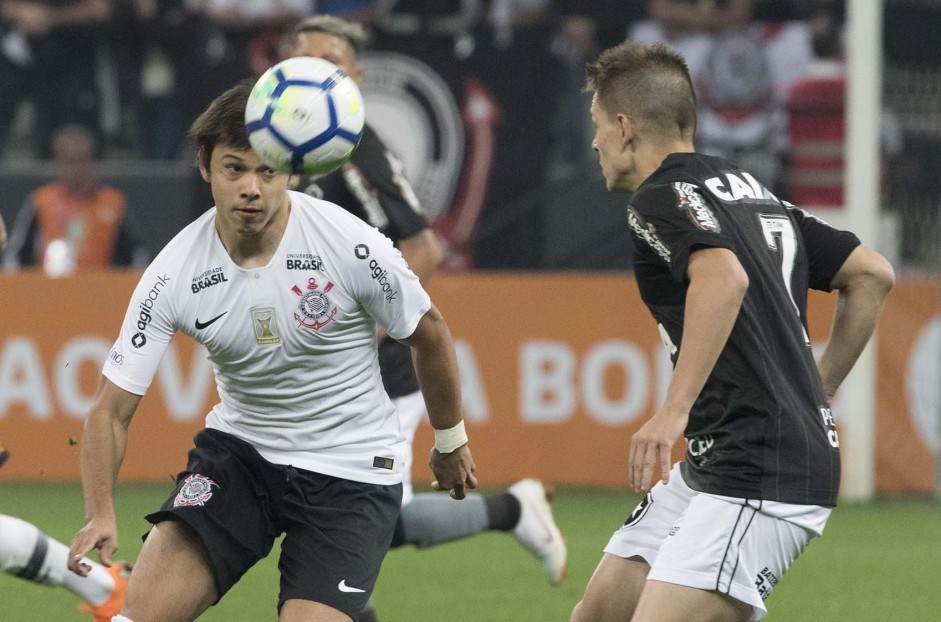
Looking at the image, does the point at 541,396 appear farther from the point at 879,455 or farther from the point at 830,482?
the point at 830,482

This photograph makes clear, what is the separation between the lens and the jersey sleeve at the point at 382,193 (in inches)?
244

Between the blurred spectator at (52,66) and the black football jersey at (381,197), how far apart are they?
6988 millimetres

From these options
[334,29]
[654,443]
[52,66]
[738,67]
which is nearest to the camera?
[654,443]

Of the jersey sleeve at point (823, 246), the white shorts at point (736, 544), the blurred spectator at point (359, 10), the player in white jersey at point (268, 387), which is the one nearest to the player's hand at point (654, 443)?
the white shorts at point (736, 544)

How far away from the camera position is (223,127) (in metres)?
4.44

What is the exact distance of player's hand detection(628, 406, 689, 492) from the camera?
12.4 feet

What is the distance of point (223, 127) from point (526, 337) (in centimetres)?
620

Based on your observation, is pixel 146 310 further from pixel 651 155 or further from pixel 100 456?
pixel 651 155

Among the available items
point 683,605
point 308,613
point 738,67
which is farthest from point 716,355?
point 738,67

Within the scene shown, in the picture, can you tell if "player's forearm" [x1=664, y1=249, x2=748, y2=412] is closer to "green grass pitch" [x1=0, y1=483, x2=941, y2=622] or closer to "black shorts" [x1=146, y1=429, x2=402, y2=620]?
"black shorts" [x1=146, y1=429, x2=402, y2=620]

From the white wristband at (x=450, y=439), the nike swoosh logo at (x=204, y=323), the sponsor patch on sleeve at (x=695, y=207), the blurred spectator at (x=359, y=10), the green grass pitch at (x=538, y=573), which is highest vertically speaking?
the blurred spectator at (x=359, y=10)

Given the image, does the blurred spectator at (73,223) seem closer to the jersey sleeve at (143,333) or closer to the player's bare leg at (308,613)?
the jersey sleeve at (143,333)

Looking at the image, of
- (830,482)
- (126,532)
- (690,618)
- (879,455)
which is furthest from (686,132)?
(879,455)

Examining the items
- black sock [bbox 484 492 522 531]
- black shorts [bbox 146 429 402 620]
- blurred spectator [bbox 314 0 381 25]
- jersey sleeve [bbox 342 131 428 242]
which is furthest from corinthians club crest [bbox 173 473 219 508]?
blurred spectator [bbox 314 0 381 25]
